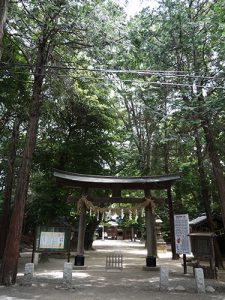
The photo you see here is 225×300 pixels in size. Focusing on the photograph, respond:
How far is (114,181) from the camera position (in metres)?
15.1

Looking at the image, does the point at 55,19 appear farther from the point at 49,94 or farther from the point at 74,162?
the point at 74,162

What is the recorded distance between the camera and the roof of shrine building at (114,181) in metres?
14.7

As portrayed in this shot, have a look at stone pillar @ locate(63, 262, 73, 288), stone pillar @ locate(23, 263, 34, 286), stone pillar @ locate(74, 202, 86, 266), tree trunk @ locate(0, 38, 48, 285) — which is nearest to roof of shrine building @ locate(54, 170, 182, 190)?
stone pillar @ locate(74, 202, 86, 266)

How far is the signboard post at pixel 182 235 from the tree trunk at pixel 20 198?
279 inches

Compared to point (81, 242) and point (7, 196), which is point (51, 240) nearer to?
point (81, 242)

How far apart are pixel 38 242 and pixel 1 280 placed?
2.14 metres

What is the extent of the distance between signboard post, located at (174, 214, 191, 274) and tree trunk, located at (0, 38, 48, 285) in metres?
7.08

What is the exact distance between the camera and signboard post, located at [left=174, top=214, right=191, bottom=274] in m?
13.1

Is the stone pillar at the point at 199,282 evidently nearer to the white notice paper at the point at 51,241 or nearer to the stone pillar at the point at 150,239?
the stone pillar at the point at 150,239

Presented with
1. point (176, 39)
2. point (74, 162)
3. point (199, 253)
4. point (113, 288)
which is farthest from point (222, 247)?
point (176, 39)

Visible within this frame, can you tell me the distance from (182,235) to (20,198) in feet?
24.1

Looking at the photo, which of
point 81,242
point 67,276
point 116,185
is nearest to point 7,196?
point 81,242

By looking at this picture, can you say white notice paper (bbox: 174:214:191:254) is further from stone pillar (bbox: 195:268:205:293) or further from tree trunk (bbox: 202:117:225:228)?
stone pillar (bbox: 195:268:205:293)

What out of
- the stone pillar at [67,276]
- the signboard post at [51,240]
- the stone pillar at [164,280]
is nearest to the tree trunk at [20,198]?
the signboard post at [51,240]
